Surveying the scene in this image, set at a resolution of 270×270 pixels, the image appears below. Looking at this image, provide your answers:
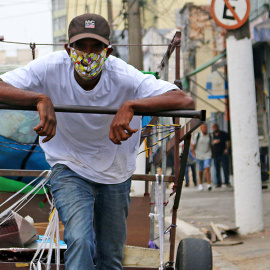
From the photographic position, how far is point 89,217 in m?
3.13

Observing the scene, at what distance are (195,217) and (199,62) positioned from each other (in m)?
20.8

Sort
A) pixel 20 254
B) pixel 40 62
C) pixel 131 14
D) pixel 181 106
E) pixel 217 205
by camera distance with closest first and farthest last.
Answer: pixel 181 106, pixel 40 62, pixel 20 254, pixel 217 205, pixel 131 14

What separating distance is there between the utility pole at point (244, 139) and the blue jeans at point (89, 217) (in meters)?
4.86

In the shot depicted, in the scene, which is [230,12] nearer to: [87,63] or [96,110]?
[87,63]

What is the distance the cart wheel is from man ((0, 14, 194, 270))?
0.54 metres

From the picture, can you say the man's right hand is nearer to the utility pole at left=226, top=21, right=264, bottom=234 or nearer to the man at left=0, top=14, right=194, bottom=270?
the man at left=0, top=14, right=194, bottom=270

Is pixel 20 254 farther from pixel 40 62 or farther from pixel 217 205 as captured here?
pixel 217 205

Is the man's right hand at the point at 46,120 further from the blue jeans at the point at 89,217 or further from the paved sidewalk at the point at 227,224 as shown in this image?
the paved sidewalk at the point at 227,224

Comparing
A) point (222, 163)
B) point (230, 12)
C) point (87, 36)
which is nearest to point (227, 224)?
point (230, 12)

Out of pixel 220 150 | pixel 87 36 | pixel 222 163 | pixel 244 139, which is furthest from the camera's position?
pixel 222 163

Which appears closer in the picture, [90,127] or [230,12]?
[90,127]

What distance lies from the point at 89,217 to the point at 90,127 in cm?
49

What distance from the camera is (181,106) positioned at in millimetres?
3059

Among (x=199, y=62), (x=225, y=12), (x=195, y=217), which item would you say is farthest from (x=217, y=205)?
(x=199, y=62)
